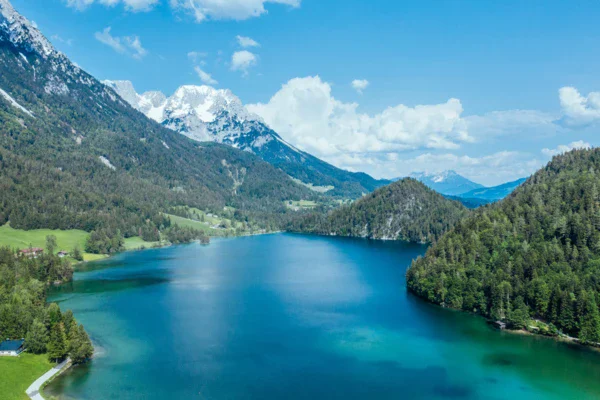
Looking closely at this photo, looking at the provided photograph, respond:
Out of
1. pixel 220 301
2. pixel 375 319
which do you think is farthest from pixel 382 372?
pixel 220 301

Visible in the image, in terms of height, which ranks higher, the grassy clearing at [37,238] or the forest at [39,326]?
the grassy clearing at [37,238]

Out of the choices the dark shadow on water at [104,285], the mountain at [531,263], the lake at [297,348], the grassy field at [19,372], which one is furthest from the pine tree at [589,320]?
the dark shadow on water at [104,285]

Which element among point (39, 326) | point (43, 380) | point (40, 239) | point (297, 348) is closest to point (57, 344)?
point (39, 326)

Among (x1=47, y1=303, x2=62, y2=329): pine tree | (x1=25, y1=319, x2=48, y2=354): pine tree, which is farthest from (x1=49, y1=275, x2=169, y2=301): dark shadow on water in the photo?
(x1=25, y1=319, x2=48, y2=354): pine tree

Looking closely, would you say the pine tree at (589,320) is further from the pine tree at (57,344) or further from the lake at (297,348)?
the pine tree at (57,344)

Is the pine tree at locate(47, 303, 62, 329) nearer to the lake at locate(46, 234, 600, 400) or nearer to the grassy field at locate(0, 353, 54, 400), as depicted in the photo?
the grassy field at locate(0, 353, 54, 400)

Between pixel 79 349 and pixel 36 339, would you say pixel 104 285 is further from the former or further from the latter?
pixel 79 349

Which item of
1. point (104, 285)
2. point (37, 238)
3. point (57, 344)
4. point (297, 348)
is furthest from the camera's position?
point (37, 238)
